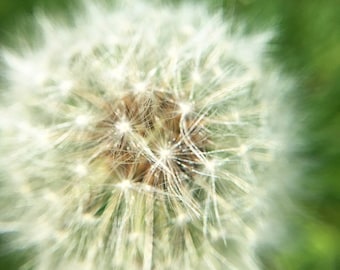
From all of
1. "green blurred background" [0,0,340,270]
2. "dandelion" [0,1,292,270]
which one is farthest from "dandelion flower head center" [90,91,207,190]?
"green blurred background" [0,0,340,270]

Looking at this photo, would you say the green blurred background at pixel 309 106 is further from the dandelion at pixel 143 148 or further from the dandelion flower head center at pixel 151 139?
the dandelion flower head center at pixel 151 139

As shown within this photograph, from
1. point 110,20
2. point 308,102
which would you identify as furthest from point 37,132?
point 308,102

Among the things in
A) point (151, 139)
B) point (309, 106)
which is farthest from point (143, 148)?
point (309, 106)

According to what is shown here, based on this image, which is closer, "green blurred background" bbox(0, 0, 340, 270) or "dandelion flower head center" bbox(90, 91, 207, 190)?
"dandelion flower head center" bbox(90, 91, 207, 190)

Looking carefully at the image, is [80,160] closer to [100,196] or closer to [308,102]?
[100,196]

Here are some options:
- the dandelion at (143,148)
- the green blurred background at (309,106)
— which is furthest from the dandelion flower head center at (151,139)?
the green blurred background at (309,106)

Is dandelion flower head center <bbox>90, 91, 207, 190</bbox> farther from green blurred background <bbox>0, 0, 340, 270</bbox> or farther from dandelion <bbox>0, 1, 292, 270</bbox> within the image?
green blurred background <bbox>0, 0, 340, 270</bbox>
